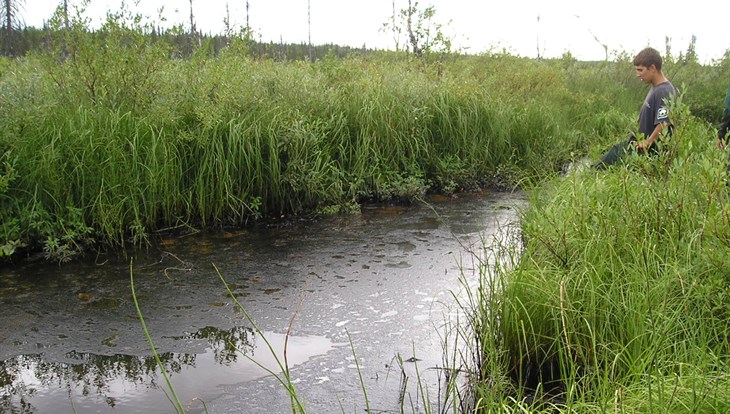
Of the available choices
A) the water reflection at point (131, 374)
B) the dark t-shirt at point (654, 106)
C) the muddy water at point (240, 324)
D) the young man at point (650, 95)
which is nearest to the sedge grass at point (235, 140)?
the muddy water at point (240, 324)

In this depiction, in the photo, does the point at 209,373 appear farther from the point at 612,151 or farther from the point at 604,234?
the point at 612,151

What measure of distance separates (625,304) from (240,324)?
2.42 metres

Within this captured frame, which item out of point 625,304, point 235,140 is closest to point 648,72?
point 625,304

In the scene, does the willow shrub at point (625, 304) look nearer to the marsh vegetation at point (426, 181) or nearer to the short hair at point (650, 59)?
the marsh vegetation at point (426, 181)

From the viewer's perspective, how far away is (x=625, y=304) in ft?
10.6

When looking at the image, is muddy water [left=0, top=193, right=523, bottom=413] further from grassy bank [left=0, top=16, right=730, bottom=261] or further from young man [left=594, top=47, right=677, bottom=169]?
young man [left=594, top=47, right=677, bottom=169]

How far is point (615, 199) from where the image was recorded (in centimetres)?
447

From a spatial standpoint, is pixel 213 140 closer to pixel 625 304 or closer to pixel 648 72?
pixel 648 72

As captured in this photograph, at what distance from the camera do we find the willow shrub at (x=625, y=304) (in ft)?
8.82

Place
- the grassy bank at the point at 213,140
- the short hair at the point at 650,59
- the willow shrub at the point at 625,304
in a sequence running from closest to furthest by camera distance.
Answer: the willow shrub at the point at 625,304 → the grassy bank at the point at 213,140 → the short hair at the point at 650,59

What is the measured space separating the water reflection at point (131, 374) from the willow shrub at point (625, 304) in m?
1.25

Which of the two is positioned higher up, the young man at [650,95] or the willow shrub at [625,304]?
the young man at [650,95]

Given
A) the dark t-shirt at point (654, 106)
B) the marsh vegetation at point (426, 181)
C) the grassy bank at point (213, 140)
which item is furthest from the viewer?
the dark t-shirt at point (654, 106)

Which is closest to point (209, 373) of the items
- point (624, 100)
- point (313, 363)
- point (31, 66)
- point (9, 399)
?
point (313, 363)
